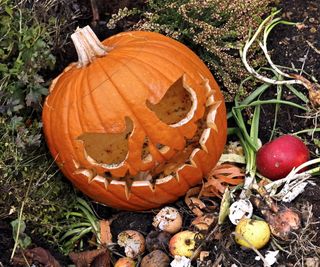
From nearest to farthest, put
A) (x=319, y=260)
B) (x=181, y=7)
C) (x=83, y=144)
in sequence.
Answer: (x=319, y=260)
(x=83, y=144)
(x=181, y=7)

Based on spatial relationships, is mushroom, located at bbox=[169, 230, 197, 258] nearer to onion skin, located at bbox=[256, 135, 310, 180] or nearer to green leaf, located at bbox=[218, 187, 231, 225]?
green leaf, located at bbox=[218, 187, 231, 225]

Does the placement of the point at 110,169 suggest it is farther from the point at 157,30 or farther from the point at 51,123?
the point at 157,30

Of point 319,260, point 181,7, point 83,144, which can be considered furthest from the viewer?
point 181,7

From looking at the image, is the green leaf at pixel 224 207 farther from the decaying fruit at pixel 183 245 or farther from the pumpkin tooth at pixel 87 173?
the pumpkin tooth at pixel 87 173

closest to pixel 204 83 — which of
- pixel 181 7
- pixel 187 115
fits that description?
pixel 187 115

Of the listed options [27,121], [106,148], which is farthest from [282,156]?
[27,121]

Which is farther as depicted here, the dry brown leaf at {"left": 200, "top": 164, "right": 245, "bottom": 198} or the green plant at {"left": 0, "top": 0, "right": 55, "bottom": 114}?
the dry brown leaf at {"left": 200, "top": 164, "right": 245, "bottom": 198}

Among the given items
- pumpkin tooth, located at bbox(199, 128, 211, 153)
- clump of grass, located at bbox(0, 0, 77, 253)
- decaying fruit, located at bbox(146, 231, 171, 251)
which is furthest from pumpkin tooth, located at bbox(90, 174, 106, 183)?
pumpkin tooth, located at bbox(199, 128, 211, 153)
